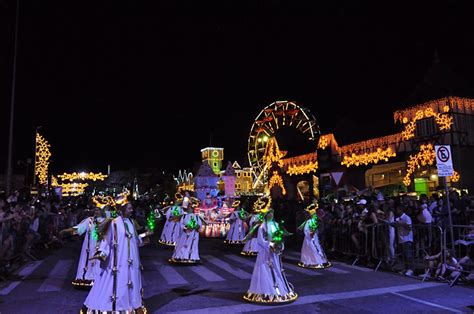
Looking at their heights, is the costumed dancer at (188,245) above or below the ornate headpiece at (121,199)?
below

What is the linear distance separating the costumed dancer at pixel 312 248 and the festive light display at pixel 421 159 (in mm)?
13687

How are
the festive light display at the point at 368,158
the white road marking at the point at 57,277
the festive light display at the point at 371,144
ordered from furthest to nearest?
the festive light display at the point at 368,158 → the festive light display at the point at 371,144 → the white road marking at the point at 57,277

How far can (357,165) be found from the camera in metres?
28.1

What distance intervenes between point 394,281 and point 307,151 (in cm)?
2648

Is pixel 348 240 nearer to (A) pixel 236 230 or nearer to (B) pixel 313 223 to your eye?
(B) pixel 313 223

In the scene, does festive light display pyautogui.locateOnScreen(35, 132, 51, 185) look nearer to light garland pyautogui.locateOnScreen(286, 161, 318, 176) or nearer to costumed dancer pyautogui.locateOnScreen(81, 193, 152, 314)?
light garland pyautogui.locateOnScreen(286, 161, 318, 176)

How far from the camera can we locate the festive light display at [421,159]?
73.1ft

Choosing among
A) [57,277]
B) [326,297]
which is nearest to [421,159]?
[326,297]

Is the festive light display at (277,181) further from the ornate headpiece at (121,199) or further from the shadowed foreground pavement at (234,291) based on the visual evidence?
the ornate headpiece at (121,199)

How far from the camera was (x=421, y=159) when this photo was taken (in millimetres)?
22906

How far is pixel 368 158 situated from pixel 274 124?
10605 millimetres

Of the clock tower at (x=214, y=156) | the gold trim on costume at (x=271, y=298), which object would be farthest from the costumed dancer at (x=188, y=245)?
the clock tower at (x=214, y=156)

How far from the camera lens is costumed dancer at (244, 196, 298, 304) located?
23.6ft

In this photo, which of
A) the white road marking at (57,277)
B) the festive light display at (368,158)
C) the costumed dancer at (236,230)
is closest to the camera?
the white road marking at (57,277)
